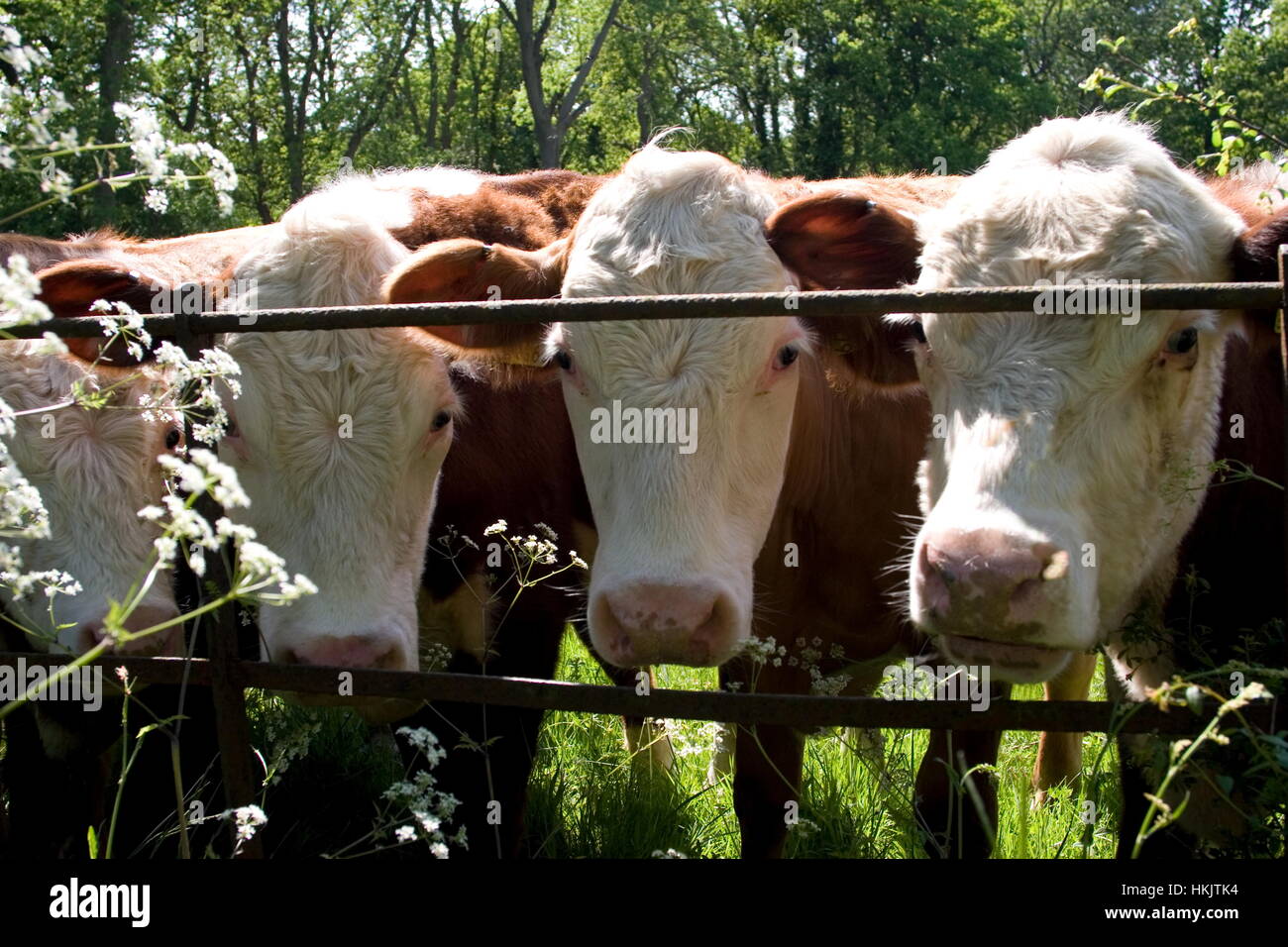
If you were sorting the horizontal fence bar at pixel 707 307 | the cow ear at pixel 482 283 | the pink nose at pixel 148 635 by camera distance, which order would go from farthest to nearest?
the cow ear at pixel 482 283, the pink nose at pixel 148 635, the horizontal fence bar at pixel 707 307

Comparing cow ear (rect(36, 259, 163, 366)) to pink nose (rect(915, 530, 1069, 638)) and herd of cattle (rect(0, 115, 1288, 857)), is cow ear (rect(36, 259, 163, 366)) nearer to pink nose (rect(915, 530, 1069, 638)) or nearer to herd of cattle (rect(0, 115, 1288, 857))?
herd of cattle (rect(0, 115, 1288, 857))

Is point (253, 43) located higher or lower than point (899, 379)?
higher

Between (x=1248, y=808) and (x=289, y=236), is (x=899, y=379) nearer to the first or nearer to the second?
(x=1248, y=808)

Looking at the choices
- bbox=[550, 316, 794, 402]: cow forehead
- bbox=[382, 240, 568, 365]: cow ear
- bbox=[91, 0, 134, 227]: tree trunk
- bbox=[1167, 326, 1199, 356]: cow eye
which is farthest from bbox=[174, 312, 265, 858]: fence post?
bbox=[91, 0, 134, 227]: tree trunk

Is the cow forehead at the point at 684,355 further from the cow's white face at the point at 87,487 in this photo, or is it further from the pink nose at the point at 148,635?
the pink nose at the point at 148,635

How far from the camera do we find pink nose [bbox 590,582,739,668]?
2672 mm

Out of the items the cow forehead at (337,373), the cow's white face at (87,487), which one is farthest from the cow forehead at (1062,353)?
the cow's white face at (87,487)

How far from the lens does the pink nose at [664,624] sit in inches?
105

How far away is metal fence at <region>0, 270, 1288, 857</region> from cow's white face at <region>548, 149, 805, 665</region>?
0.47 meters

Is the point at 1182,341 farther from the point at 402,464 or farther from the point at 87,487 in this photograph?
the point at 87,487

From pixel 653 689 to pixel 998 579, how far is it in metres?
0.68
